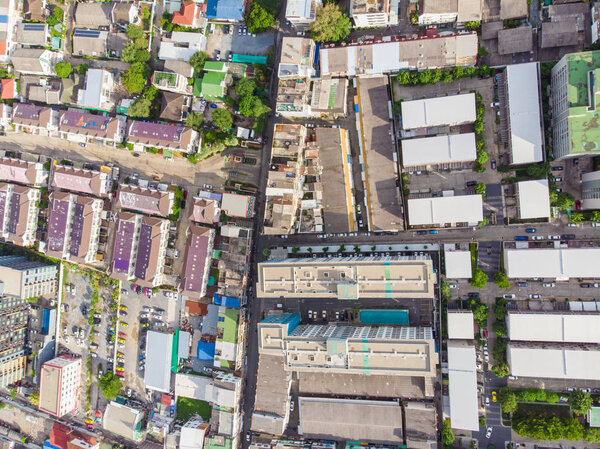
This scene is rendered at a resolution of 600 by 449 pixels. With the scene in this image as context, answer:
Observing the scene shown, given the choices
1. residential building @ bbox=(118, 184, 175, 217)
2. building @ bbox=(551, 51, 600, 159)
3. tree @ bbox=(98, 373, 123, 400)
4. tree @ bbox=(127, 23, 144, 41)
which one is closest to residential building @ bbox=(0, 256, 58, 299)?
tree @ bbox=(98, 373, 123, 400)

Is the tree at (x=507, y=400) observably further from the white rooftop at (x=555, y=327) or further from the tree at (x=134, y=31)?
the tree at (x=134, y=31)

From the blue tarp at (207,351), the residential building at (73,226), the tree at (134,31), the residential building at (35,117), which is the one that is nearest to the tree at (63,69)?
A: the residential building at (35,117)

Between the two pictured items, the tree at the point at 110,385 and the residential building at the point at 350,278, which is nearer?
the residential building at the point at 350,278

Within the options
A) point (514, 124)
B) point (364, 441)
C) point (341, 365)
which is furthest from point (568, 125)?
point (364, 441)

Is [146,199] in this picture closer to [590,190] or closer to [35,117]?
[35,117]

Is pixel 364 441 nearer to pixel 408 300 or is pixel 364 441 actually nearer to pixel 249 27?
pixel 408 300

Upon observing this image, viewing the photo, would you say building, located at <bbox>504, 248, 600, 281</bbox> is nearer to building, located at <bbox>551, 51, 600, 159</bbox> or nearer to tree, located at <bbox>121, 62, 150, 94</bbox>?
building, located at <bbox>551, 51, 600, 159</bbox>

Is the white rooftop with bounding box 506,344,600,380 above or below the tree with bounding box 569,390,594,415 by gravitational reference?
above
